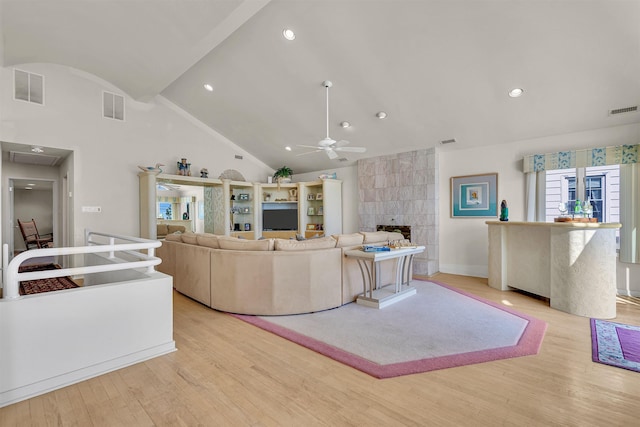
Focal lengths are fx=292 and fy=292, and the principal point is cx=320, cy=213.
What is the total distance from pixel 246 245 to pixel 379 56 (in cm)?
311

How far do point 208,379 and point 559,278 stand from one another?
4120 mm

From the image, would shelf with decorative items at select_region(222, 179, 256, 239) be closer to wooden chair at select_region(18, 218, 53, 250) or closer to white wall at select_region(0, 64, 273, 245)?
white wall at select_region(0, 64, 273, 245)

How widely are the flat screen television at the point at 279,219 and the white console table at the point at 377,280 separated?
149 inches

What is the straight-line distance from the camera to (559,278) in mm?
3650

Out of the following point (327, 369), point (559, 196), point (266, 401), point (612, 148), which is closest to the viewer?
point (266, 401)

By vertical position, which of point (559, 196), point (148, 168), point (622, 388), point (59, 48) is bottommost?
point (622, 388)

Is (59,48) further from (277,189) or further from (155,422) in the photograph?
(155,422)

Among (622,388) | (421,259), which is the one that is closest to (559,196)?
(421,259)

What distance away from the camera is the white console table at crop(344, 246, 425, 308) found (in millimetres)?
3709

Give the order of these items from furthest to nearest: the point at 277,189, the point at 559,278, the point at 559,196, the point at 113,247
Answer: the point at 277,189 → the point at 559,196 → the point at 559,278 → the point at 113,247

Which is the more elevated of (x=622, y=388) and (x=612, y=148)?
(x=612, y=148)

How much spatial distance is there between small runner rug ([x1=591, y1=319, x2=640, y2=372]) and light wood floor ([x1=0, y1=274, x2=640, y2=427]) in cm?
9

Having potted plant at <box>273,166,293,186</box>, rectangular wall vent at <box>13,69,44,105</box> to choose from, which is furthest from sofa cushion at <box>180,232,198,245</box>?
potted plant at <box>273,166,293,186</box>

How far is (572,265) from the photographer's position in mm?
3480
